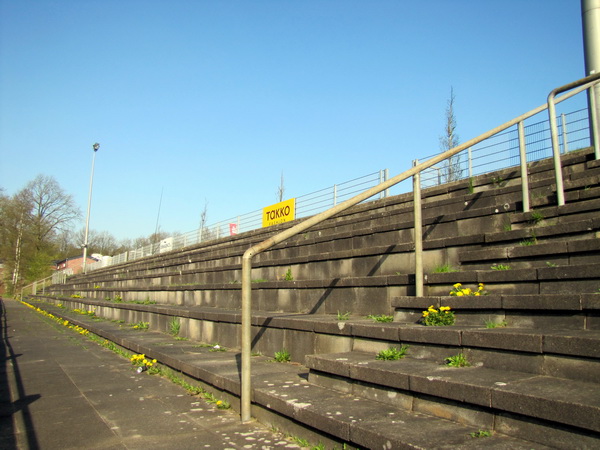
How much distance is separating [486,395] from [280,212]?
15899 mm

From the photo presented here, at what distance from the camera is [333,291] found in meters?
5.53

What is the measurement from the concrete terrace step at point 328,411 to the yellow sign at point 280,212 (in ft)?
39.0

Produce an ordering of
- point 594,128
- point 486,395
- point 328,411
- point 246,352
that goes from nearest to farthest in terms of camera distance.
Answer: point 486,395 < point 328,411 < point 246,352 < point 594,128

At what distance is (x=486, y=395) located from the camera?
2.33 meters

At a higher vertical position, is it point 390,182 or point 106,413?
point 390,182

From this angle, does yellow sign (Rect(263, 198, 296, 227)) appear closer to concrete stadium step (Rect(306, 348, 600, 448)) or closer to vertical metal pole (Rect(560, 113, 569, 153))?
vertical metal pole (Rect(560, 113, 569, 153))

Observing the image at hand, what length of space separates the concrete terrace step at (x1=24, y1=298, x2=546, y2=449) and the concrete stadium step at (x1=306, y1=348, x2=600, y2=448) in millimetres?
66

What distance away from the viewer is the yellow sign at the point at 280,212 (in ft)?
56.6

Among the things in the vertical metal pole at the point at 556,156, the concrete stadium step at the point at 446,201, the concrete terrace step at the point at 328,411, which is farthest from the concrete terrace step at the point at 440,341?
the concrete stadium step at the point at 446,201

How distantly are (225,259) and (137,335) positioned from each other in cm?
361

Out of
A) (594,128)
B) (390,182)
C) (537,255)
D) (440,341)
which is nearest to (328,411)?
(440,341)

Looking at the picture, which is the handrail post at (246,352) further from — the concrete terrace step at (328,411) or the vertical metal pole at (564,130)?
the vertical metal pole at (564,130)

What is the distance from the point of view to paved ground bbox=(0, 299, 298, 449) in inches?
132

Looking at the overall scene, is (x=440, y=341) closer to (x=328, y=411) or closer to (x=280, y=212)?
(x=328, y=411)
